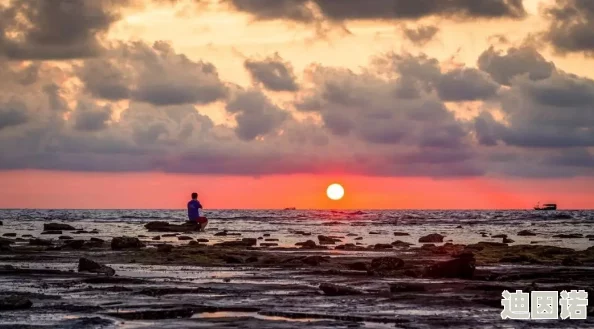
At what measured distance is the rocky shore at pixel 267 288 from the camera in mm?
18469

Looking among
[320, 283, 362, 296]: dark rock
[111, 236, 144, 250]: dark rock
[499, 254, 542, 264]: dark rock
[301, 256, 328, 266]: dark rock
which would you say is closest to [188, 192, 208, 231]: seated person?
[111, 236, 144, 250]: dark rock

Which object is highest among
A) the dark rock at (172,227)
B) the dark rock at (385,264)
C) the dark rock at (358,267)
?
the dark rock at (172,227)

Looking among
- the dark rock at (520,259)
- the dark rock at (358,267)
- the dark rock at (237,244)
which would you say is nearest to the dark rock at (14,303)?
the dark rock at (358,267)

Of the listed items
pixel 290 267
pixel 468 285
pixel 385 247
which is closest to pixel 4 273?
pixel 290 267

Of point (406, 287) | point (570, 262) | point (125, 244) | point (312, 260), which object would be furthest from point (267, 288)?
point (125, 244)

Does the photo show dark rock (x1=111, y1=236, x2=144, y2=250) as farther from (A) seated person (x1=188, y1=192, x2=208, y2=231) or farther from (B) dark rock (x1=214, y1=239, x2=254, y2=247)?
(A) seated person (x1=188, y1=192, x2=208, y2=231)

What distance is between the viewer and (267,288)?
2519 centimetres

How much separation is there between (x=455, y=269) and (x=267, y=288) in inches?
293

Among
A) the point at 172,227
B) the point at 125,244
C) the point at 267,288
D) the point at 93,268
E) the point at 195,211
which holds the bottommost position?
the point at 267,288

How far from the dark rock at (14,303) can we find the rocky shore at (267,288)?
2 cm

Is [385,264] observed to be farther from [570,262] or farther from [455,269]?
[570,262]

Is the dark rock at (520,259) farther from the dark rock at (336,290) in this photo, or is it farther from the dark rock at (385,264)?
the dark rock at (336,290)

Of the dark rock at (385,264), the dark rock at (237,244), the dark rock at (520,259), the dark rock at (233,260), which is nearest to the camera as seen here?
the dark rock at (385,264)

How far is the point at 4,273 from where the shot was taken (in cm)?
2944
